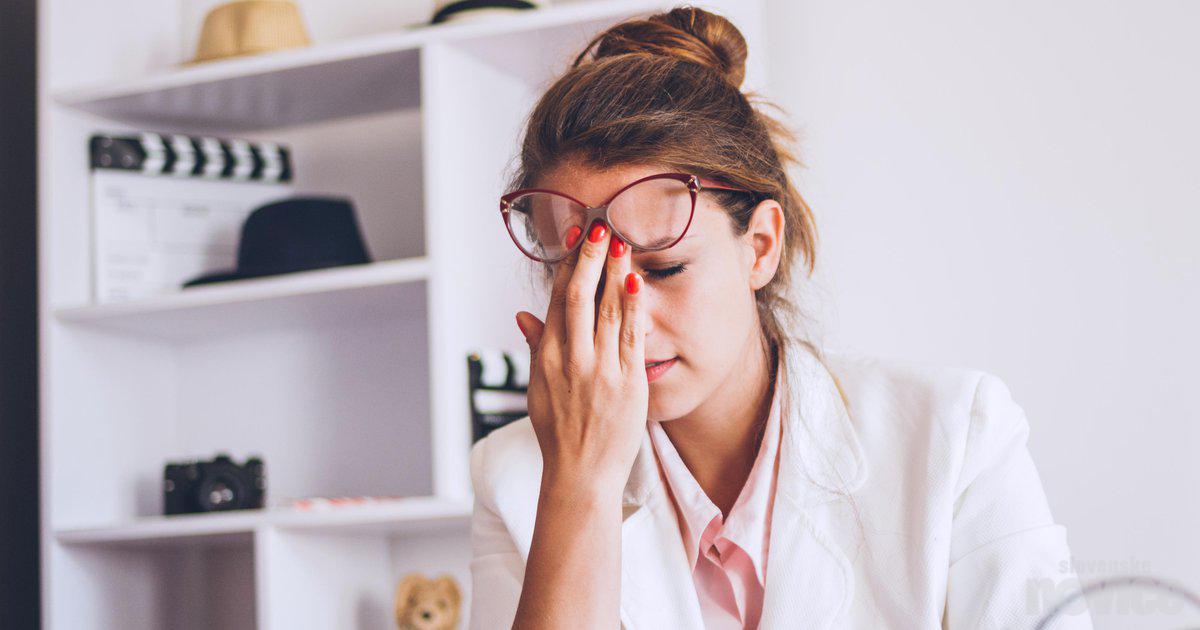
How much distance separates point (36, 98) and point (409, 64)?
97 cm

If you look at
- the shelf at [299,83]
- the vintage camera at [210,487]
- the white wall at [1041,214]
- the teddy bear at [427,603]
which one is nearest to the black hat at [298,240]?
the shelf at [299,83]

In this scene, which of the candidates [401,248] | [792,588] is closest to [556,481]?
[792,588]

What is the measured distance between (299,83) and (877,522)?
A: 1.26m

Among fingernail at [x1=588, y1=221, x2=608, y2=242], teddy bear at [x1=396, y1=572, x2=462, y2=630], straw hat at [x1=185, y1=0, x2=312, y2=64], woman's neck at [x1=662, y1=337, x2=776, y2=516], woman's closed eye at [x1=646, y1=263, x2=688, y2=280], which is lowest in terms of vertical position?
teddy bear at [x1=396, y1=572, x2=462, y2=630]

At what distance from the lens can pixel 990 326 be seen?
1.73 metres

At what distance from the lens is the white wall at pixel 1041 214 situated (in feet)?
5.33

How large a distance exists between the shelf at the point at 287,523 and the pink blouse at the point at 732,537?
1.65 feet

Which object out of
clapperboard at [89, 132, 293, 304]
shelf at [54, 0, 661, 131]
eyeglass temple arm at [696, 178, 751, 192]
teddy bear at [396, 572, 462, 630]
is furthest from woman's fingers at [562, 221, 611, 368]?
clapperboard at [89, 132, 293, 304]

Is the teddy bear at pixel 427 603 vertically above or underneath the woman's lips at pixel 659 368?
underneath

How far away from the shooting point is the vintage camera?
6.22 ft

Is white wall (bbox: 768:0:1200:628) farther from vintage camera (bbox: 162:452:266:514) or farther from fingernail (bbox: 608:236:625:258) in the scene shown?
vintage camera (bbox: 162:452:266:514)

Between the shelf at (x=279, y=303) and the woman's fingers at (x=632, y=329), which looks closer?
the woman's fingers at (x=632, y=329)

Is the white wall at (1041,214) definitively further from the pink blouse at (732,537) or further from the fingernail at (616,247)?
the fingernail at (616,247)

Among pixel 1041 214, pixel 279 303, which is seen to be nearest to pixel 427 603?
pixel 279 303
